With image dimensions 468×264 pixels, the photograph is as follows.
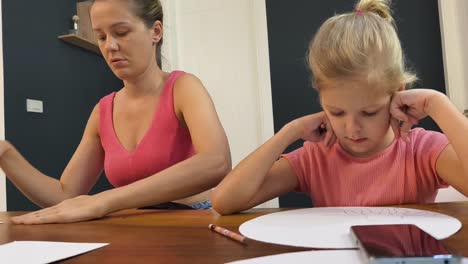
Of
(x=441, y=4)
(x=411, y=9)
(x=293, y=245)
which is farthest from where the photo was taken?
(x=411, y=9)

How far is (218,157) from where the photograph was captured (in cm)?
104

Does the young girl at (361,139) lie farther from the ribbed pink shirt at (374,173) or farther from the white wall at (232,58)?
the white wall at (232,58)

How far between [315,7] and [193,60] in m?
0.93

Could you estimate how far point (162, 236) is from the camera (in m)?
0.65

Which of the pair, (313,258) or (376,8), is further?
(376,8)

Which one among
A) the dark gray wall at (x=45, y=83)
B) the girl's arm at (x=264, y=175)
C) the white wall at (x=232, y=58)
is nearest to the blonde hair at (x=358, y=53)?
the girl's arm at (x=264, y=175)

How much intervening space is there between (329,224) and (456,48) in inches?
84.2

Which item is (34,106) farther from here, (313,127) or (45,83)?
(313,127)

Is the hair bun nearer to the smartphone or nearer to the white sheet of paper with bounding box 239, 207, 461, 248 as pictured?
the white sheet of paper with bounding box 239, 207, 461, 248

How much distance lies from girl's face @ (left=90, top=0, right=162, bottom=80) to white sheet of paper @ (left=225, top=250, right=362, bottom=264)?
84cm

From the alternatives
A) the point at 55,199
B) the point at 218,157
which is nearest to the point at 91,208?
the point at 218,157

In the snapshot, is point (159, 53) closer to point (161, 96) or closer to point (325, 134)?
point (161, 96)

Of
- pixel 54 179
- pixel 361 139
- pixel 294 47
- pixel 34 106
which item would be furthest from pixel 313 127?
pixel 34 106

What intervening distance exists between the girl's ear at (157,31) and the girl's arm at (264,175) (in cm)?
52
